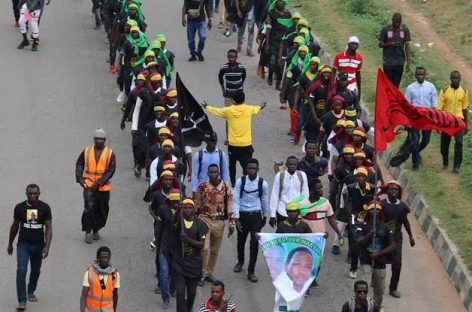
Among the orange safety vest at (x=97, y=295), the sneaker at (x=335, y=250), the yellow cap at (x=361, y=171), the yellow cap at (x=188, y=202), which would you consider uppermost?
the yellow cap at (x=188, y=202)

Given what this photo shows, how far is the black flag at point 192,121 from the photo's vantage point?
19.8 m

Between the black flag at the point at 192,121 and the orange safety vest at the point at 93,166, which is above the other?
the black flag at the point at 192,121

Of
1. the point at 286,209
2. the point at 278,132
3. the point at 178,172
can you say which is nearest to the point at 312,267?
the point at 286,209

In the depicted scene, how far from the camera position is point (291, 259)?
18.1 metres

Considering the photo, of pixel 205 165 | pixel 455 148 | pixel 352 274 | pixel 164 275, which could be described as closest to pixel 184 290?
pixel 164 275

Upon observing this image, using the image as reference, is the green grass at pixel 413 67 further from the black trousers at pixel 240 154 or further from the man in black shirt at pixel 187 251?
the man in black shirt at pixel 187 251

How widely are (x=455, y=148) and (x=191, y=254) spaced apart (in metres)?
6.64

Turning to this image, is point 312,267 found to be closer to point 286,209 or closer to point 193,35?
point 286,209

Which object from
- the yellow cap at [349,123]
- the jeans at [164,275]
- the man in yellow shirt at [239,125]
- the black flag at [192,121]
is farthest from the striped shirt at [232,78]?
the jeans at [164,275]

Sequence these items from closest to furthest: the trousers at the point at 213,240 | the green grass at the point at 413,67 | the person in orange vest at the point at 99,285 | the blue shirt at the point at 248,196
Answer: the person in orange vest at the point at 99,285 < the trousers at the point at 213,240 < the blue shirt at the point at 248,196 < the green grass at the point at 413,67

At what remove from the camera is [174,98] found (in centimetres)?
2194

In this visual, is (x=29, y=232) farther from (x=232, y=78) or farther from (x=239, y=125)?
(x=232, y=78)

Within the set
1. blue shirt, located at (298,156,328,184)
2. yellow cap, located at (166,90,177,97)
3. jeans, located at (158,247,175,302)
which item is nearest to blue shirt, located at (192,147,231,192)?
blue shirt, located at (298,156,328,184)

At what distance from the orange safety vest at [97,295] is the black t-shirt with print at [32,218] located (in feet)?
4.81
